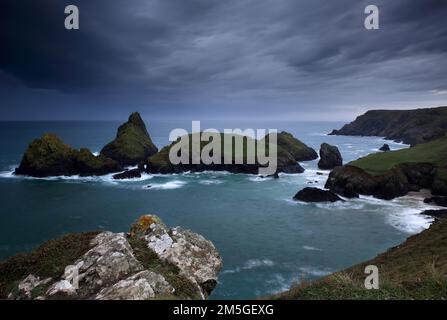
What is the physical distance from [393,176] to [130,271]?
255ft

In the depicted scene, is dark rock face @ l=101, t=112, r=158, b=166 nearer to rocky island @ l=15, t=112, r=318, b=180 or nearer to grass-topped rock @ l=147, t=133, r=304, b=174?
rocky island @ l=15, t=112, r=318, b=180

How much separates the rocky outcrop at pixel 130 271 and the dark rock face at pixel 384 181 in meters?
67.4

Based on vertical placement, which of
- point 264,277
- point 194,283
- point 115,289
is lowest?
point 264,277

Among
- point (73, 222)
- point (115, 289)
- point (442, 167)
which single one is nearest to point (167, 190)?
point (73, 222)

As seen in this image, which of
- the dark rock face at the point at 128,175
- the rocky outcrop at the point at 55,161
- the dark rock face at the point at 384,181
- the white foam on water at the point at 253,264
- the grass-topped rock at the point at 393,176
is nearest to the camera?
the white foam on water at the point at 253,264

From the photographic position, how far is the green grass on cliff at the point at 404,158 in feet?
271

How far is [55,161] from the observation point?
3991 inches

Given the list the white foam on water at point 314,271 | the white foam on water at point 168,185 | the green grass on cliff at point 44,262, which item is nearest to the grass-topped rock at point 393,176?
the white foam on water at point 314,271

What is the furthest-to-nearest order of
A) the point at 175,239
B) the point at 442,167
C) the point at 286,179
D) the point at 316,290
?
the point at 286,179 → the point at 442,167 → the point at 175,239 → the point at 316,290

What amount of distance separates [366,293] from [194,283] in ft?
22.7

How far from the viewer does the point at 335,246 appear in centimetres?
4812

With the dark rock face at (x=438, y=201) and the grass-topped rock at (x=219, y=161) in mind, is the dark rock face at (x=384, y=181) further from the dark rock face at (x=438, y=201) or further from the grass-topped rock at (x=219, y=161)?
the grass-topped rock at (x=219, y=161)

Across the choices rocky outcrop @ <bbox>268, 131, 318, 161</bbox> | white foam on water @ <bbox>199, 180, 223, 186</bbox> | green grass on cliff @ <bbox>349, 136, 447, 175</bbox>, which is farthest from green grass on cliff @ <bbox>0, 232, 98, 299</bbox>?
rocky outcrop @ <bbox>268, 131, 318, 161</bbox>
